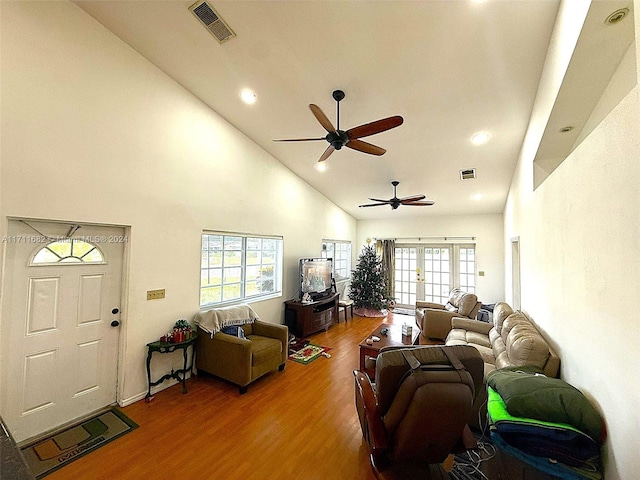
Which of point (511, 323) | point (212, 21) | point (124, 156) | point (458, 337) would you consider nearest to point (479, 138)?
point (511, 323)

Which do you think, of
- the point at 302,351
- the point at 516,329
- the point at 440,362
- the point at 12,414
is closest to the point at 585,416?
the point at 440,362

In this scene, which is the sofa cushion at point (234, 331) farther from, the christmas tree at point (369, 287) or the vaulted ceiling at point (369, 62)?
the christmas tree at point (369, 287)

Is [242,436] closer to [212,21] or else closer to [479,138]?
[212,21]

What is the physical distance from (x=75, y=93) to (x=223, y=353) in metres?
2.95

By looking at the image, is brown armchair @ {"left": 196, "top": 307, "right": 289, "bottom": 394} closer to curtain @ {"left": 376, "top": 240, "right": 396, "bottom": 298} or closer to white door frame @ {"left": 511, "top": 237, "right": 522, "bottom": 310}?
white door frame @ {"left": 511, "top": 237, "right": 522, "bottom": 310}

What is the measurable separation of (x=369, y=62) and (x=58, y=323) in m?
3.76

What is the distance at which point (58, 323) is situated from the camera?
2416 millimetres

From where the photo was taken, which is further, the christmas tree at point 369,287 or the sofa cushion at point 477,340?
the christmas tree at point 369,287

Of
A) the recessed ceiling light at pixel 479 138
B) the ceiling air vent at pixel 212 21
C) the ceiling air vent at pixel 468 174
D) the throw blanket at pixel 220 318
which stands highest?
the ceiling air vent at pixel 212 21

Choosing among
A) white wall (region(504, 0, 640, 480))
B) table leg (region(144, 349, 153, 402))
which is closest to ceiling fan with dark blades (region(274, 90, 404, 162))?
white wall (region(504, 0, 640, 480))

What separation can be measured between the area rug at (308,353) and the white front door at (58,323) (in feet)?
7.16

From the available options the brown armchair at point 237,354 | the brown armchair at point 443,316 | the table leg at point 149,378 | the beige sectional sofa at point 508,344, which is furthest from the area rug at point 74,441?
the brown armchair at point 443,316

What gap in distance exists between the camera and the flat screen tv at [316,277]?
5.09 m

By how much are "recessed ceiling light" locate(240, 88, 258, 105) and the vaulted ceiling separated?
0.22 ft
